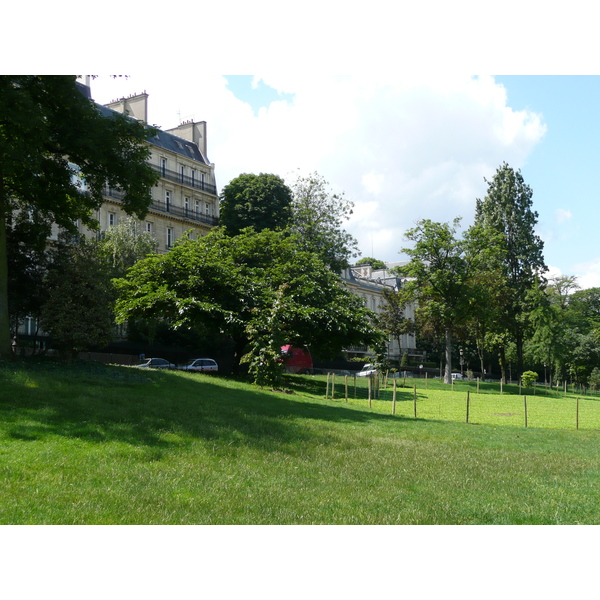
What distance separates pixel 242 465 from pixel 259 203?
4572 cm

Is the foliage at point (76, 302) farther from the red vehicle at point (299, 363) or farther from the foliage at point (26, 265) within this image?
the red vehicle at point (299, 363)

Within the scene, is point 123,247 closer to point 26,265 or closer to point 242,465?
point 26,265

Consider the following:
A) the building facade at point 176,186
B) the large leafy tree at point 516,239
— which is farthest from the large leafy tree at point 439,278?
the building facade at point 176,186

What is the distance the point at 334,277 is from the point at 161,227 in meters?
28.9

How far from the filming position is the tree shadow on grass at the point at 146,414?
12117 mm

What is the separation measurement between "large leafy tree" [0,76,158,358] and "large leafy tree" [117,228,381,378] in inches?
300

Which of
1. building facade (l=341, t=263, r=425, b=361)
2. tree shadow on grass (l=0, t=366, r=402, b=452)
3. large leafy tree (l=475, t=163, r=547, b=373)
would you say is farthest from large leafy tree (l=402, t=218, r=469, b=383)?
tree shadow on grass (l=0, t=366, r=402, b=452)

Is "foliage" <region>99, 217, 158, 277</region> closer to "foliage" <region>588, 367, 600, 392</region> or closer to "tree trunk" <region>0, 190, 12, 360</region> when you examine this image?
"tree trunk" <region>0, 190, 12, 360</region>

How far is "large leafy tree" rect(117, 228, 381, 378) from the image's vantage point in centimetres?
2934

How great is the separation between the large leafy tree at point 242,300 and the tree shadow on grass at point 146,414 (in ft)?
25.3

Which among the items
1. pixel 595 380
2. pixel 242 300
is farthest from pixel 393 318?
pixel 242 300

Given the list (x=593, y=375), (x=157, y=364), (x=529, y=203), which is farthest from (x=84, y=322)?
(x=593, y=375)

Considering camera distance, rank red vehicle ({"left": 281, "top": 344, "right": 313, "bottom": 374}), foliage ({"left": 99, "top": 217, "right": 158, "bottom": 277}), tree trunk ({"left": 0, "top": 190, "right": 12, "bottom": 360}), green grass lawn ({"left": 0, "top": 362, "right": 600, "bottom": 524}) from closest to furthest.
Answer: green grass lawn ({"left": 0, "top": 362, "right": 600, "bottom": 524}), tree trunk ({"left": 0, "top": 190, "right": 12, "bottom": 360}), foliage ({"left": 99, "top": 217, "right": 158, "bottom": 277}), red vehicle ({"left": 281, "top": 344, "right": 313, "bottom": 374})
